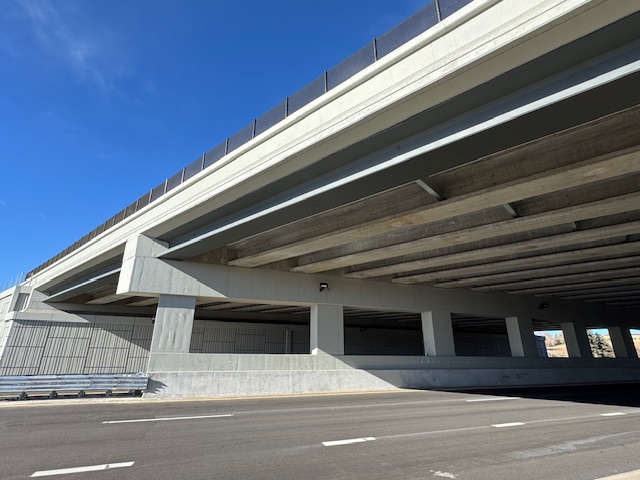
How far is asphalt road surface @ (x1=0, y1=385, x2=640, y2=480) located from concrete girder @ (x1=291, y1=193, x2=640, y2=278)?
19.2 feet

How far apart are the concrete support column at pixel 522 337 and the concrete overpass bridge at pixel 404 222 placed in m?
0.14

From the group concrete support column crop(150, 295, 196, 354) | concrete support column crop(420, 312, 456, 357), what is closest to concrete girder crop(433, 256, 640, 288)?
concrete support column crop(420, 312, 456, 357)

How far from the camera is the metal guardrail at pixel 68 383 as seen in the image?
12031mm

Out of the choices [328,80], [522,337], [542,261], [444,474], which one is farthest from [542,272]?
[444,474]

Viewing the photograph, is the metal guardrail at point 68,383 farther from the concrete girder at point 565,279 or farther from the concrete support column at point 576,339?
the concrete support column at point 576,339

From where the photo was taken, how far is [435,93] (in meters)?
7.55

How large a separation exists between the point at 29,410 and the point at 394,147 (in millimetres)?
12992

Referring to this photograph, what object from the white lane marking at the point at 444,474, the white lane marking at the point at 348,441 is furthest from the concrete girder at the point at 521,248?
the white lane marking at the point at 444,474

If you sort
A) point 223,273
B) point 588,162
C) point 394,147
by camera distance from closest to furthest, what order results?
point 588,162
point 394,147
point 223,273

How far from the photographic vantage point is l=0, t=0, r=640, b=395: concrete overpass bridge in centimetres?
684

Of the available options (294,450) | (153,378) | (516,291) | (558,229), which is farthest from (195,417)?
(516,291)

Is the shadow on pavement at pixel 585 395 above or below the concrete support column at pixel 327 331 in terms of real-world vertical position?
below

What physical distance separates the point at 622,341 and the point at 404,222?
103ft

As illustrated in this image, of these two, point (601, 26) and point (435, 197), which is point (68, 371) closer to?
point (435, 197)
